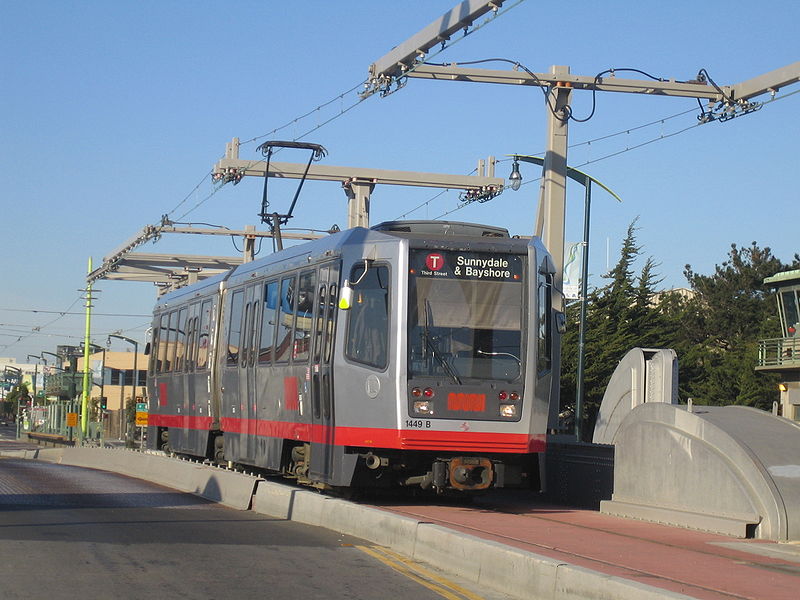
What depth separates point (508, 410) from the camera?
1541 centimetres

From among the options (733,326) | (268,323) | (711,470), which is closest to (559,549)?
(711,470)

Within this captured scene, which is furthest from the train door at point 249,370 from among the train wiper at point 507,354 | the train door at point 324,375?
the train wiper at point 507,354

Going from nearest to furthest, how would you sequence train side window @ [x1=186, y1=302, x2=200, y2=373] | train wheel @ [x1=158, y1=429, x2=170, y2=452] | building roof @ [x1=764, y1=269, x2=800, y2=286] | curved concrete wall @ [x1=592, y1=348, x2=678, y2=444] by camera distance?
curved concrete wall @ [x1=592, y1=348, x2=678, y2=444]
train side window @ [x1=186, y1=302, x2=200, y2=373]
train wheel @ [x1=158, y1=429, x2=170, y2=452]
building roof @ [x1=764, y1=269, x2=800, y2=286]

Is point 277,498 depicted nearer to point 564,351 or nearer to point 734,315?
point 564,351

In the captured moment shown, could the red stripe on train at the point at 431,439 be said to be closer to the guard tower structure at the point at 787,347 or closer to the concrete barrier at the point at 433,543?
the concrete barrier at the point at 433,543

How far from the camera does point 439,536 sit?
11.4 meters

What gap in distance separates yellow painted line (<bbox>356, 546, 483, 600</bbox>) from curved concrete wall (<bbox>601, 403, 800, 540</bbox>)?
3.88 metres

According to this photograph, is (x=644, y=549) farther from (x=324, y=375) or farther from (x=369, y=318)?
(x=324, y=375)

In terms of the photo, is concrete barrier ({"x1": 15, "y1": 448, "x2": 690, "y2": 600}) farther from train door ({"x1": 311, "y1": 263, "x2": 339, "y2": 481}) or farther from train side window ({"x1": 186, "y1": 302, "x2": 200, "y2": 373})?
train side window ({"x1": 186, "y1": 302, "x2": 200, "y2": 373})

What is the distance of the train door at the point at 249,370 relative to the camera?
2008 cm

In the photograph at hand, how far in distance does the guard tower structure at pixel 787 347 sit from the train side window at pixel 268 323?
3729cm

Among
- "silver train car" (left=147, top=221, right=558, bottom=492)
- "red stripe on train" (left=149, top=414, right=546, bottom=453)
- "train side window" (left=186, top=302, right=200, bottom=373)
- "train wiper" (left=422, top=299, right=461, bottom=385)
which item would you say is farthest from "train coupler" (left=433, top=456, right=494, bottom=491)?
"train side window" (left=186, top=302, right=200, bottom=373)

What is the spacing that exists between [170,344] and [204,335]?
384 cm

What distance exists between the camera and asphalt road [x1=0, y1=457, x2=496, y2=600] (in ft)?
30.7
